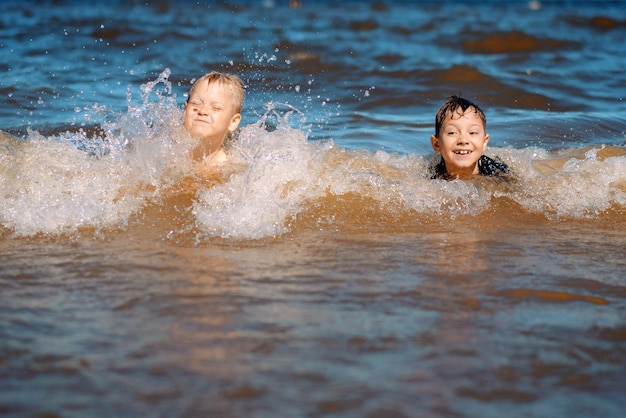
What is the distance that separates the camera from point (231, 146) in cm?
650

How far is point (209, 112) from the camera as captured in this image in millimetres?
6215

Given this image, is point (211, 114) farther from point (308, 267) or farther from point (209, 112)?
point (308, 267)

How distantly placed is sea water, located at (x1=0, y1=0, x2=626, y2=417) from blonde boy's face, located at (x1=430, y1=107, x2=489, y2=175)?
268 millimetres

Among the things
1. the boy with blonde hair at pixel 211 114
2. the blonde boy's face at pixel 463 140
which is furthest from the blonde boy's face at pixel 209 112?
the blonde boy's face at pixel 463 140

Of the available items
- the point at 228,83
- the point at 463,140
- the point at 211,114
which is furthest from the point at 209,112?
the point at 463,140

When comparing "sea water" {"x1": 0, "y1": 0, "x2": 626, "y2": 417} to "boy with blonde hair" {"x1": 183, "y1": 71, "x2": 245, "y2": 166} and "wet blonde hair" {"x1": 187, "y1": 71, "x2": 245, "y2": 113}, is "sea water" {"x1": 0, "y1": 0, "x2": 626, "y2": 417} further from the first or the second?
"wet blonde hair" {"x1": 187, "y1": 71, "x2": 245, "y2": 113}

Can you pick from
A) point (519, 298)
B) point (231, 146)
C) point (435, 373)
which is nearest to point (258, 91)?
point (231, 146)

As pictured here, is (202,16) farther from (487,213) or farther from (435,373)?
(435,373)

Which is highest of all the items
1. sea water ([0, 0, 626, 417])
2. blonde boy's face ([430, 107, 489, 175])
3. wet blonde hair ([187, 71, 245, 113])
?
wet blonde hair ([187, 71, 245, 113])

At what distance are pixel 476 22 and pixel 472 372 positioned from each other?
60.5 feet

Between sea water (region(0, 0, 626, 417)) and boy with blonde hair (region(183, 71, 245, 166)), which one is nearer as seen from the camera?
sea water (region(0, 0, 626, 417))

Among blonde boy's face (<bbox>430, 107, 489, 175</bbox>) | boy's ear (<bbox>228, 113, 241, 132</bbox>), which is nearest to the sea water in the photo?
boy's ear (<bbox>228, 113, 241, 132</bbox>)

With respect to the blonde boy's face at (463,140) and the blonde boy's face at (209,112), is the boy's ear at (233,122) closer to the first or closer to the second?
the blonde boy's face at (209,112)

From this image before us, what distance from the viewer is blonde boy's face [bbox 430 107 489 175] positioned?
5965 mm
